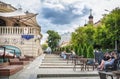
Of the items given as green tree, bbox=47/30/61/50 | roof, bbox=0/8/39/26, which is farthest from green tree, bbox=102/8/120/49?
green tree, bbox=47/30/61/50

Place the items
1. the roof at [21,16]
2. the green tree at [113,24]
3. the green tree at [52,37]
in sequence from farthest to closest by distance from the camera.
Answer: the green tree at [52,37] < the green tree at [113,24] < the roof at [21,16]

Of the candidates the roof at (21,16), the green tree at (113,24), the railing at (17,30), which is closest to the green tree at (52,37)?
the roof at (21,16)

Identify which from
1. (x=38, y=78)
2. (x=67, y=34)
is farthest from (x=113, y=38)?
(x=67, y=34)

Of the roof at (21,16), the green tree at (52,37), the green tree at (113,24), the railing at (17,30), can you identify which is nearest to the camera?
the roof at (21,16)

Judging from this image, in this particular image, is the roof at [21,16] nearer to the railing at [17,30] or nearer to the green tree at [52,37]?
the railing at [17,30]

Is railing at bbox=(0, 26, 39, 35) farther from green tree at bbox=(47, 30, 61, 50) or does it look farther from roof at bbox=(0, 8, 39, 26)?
green tree at bbox=(47, 30, 61, 50)

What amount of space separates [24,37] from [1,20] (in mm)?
8088

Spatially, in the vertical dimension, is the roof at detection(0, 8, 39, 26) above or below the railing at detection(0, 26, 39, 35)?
above

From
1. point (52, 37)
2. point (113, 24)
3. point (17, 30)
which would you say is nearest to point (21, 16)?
point (17, 30)

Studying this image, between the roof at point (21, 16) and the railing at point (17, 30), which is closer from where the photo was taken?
the roof at point (21, 16)

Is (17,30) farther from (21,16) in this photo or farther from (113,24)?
(113,24)

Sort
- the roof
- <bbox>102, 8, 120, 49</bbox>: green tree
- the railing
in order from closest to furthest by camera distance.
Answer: the roof, the railing, <bbox>102, 8, 120, 49</bbox>: green tree

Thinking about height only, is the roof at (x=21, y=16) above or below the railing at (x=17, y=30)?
above

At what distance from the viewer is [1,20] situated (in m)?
54.6
